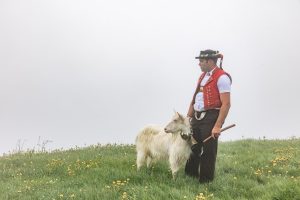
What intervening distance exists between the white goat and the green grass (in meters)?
0.34

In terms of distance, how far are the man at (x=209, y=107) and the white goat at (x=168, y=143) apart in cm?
26

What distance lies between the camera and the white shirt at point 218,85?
9.46 m

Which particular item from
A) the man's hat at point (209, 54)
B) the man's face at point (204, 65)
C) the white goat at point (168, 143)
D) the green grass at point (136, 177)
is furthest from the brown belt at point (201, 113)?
the green grass at point (136, 177)

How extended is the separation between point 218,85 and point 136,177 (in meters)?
2.63

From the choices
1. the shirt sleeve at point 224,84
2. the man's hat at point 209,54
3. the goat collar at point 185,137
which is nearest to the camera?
the shirt sleeve at point 224,84

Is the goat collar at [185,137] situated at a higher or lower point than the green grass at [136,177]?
higher

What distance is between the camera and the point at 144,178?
1029cm

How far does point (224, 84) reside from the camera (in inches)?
373

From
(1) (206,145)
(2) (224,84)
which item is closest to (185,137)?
(1) (206,145)

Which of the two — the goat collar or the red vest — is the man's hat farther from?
the goat collar

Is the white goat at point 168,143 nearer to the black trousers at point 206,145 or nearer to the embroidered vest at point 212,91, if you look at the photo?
the black trousers at point 206,145

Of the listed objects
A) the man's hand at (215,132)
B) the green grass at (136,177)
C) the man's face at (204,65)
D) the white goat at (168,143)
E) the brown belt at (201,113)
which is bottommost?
the green grass at (136,177)

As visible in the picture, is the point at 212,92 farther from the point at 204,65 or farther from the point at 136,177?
the point at 136,177

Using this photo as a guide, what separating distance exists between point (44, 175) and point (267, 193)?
564 cm
